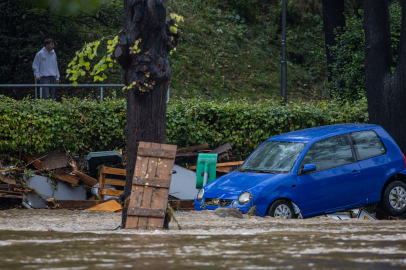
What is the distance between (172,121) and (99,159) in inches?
78.7

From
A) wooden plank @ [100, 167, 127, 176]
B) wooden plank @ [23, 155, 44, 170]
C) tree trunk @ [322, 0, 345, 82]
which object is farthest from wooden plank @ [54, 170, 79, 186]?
tree trunk @ [322, 0, 345, 82]

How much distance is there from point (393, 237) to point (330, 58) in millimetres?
14432

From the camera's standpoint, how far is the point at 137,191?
19.6ft

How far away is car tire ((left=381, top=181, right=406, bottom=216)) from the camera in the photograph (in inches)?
354

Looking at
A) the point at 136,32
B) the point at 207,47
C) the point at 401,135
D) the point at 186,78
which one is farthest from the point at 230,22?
the point at 136,32

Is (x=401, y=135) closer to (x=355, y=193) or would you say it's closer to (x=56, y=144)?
(x=355, y=193)

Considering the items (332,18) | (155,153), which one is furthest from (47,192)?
(332,18)

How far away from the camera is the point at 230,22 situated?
87.1 feet

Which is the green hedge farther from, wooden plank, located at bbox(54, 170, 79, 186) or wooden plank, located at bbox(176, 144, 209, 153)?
wooden plank, located at bbox(54, 170, 79, 186)

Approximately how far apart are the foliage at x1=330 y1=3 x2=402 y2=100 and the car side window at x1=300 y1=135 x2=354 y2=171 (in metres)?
5.28

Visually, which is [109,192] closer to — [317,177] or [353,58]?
[317,177]

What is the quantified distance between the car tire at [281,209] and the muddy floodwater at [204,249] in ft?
5.18

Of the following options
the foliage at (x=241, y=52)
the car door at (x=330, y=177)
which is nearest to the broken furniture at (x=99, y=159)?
the car door at (x=330, y=177)

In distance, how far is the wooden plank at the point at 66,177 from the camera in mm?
10133
